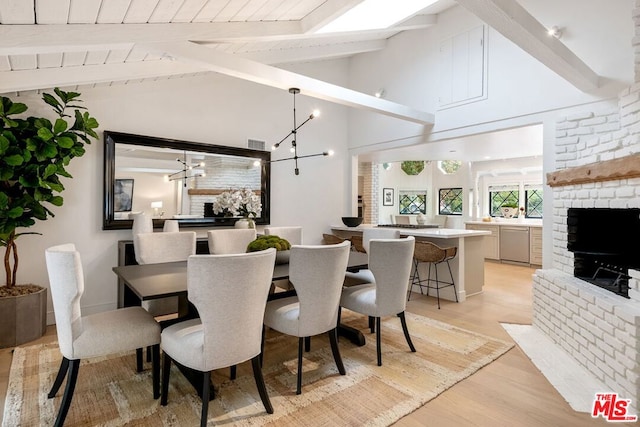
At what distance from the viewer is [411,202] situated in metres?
10.7

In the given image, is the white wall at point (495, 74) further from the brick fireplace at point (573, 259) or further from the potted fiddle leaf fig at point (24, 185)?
the potted fiddle leaf fig at point (24, 185)

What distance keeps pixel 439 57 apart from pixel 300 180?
2.64 m

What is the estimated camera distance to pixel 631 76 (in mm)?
3092

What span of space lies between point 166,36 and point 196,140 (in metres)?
1.99

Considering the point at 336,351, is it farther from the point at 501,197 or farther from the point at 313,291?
the point at 501,197

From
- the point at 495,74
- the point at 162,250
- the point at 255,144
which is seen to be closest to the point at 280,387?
the point at 162,250

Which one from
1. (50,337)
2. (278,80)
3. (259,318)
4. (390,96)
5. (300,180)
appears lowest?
(50,337)

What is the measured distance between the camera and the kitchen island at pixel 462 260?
4.45 meters

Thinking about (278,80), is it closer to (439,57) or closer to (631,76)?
(439,57)

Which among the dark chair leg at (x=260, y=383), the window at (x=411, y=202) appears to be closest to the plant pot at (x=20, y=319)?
the dark chair leg at (x=260, y=383)

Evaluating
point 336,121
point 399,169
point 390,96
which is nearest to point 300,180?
point 336,121

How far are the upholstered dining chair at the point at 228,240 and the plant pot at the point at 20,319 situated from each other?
158 centimetres

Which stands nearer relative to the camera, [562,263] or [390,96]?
[562,263]

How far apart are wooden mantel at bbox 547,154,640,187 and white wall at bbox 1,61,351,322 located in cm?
332
